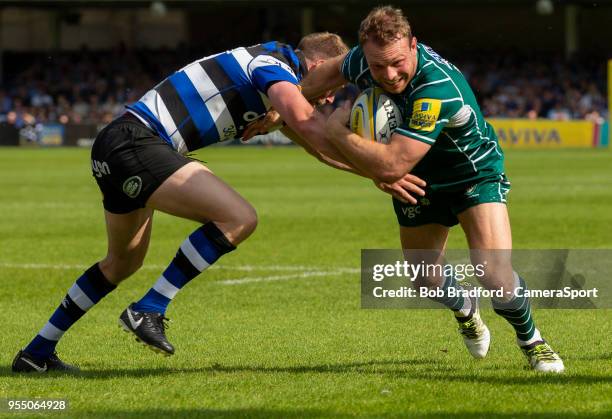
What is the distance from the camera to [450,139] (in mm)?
6574

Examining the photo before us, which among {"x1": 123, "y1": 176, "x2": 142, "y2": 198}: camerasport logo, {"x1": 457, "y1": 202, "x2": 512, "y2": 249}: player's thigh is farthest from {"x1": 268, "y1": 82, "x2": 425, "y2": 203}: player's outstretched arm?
{"x1": 123, "y1": 176, "x2": 142, "y2": 198}: camerasport logo

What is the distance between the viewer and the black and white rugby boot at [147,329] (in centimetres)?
631

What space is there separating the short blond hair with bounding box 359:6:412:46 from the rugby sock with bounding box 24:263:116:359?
2134 millimetres

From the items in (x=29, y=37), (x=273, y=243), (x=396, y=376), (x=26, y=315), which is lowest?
(x=29, y=37)

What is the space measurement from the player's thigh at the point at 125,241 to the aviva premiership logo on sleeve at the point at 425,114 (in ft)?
5.52

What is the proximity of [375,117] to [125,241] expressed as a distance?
1.64m

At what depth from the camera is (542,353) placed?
266 inches

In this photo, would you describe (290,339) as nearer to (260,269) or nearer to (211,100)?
(211,100)

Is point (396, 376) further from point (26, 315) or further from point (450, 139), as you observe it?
point (26, 315)

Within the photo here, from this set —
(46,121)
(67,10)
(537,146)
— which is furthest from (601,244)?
(67,10)

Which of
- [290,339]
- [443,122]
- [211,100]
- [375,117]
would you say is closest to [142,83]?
[290,339]

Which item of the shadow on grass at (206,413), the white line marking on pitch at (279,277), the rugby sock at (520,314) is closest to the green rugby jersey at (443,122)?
the rugby sock at (520,314)

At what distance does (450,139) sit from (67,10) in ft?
176

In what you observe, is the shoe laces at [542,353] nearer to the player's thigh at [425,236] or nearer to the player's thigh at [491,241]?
the player's thigh at [491,241]
